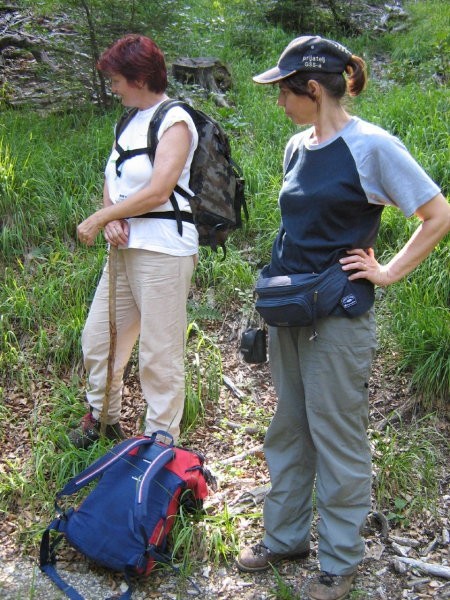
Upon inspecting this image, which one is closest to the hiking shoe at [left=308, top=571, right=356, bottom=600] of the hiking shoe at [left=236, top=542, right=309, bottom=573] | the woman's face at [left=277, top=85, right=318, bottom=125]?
the hiking shoe at [left=236, top=542, right=309, bottom=573]

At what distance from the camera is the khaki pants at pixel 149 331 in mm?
3283

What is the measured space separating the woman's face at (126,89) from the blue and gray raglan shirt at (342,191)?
974mm

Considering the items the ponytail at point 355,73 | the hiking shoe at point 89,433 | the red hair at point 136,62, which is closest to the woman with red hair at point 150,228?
the red hair at point 136,62

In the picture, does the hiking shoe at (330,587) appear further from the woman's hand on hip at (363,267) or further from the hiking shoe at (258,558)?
the woman's hand on hip at (363,267)

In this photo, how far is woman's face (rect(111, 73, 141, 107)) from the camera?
3.22m

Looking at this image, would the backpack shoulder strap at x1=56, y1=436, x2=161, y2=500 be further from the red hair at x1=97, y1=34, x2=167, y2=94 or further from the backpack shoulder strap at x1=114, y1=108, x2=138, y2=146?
the red hair at x1=97, y1=34, x2=167, y2=94

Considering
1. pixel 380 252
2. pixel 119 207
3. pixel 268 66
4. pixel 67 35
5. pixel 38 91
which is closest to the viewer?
pixel 119 207

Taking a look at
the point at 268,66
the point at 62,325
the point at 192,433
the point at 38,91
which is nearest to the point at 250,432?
the point at 192,433

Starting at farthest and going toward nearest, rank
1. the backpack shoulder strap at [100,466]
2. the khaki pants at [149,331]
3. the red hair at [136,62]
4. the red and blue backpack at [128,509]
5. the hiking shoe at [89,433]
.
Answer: the hiking shoe at [89,433] < the khaki pants at [149,331] < the red hair at [136,62] < the backpack shoulder strap at [100,466] < the red and blue backpack at [128,509]

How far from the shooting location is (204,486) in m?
3.28

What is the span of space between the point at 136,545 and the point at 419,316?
2.29 m

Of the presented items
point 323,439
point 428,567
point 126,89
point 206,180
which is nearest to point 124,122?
point 126,89

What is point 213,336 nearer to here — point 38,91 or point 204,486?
point 204,486

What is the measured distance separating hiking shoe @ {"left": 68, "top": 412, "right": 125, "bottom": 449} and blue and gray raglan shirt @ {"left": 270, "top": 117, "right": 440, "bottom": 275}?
162 centimetres
